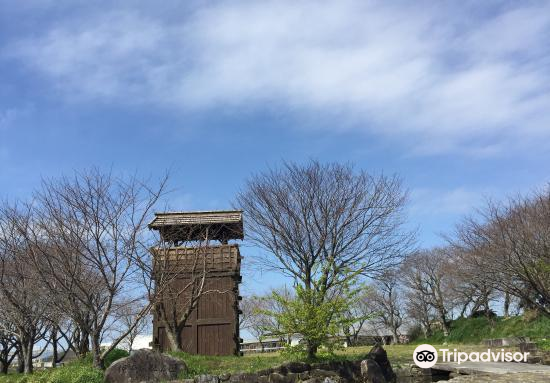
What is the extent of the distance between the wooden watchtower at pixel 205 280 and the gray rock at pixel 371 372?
5.97 m

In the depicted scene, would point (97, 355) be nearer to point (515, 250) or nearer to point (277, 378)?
point (277, 378)

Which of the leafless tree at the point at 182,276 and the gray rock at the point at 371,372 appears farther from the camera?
the leafless tree at the point at 182,276

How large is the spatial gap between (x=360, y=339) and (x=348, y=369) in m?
29.6

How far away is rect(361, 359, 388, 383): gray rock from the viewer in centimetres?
1281

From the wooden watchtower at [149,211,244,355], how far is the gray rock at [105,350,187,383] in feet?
14.2

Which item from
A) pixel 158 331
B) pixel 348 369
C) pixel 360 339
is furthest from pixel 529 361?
pixel 360 339

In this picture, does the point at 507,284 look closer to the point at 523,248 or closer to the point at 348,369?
the point at 523,248

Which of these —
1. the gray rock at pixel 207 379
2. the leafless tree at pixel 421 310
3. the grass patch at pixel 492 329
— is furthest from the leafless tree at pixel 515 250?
the leafless tree at pixel 421 310

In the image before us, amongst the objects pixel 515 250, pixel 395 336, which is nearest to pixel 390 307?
pixel 395 336

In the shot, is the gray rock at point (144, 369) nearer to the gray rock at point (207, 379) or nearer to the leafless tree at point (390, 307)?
the gray rock at point (207, 379)

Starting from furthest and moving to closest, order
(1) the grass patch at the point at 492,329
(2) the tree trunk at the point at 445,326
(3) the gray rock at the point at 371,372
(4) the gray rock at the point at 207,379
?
(2) the tree trunk at the point at 445,326 < (1) the grass patch at the point at 492,329 < (3) the gray rock at the point at 371,372 < (4) the gray rock at the point at 207,379

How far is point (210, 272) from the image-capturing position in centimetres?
1814

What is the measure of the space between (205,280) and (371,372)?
7324mm

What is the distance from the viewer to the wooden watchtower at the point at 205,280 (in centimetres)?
1756
